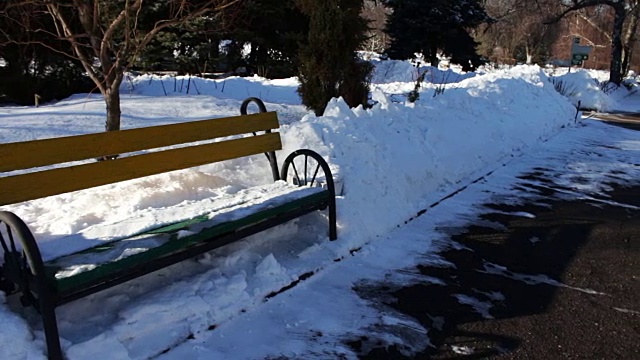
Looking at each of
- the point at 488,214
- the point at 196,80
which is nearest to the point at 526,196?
the point at 488,214

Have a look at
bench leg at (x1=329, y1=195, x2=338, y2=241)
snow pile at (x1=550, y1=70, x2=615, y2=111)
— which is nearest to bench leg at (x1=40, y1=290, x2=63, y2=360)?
bench leg at (x1=329, y1=195, x2=338, y2=241)

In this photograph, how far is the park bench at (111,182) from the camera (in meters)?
2.63

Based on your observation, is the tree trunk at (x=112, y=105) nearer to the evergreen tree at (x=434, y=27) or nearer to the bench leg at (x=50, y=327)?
the bench leg at (x=50, y=327)

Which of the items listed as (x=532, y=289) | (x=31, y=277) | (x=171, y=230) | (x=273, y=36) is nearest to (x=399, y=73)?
(x=273, y=36)

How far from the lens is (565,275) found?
415 centimetres

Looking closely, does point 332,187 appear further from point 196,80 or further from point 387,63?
point 387,63

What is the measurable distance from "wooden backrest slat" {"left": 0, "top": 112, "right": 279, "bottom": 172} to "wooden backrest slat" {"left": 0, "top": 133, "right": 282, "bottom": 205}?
7cm

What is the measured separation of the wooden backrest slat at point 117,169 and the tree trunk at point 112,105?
2.02 m

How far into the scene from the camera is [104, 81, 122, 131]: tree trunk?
5.71 m

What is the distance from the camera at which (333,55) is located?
337 inches

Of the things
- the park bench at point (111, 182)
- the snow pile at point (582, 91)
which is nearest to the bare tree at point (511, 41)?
the snow pile at point (582, 91)

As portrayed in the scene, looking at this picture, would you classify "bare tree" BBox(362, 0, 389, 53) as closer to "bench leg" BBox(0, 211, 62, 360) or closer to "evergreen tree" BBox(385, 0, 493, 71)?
"evergreen tree" BBox(385, 0, 493, 71)

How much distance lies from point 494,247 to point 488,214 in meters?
0.95

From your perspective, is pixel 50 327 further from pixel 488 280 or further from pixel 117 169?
pixel 488 280
